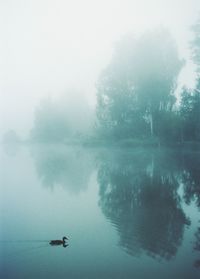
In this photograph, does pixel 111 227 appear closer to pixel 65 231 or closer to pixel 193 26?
pixel 65 231

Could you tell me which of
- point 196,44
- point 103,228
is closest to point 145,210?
point 103,228

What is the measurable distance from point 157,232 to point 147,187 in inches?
224

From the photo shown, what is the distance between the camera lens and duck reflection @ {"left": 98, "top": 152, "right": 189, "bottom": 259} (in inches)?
297

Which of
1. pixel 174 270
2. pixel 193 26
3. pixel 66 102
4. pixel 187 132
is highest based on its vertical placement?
pixel 193 26

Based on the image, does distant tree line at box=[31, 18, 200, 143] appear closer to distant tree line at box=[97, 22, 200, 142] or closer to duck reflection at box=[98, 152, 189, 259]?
distant tree line at box=[97, 22, 200, 142]

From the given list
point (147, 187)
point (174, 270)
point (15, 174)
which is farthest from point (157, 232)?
point (15, 174)

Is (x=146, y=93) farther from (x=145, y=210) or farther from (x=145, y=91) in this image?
(x=145, y=210)

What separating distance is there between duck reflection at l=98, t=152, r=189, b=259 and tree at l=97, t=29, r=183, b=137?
72.4 feet

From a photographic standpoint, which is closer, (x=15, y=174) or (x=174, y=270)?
A: (x=174, y=270)

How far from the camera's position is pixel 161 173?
17578 millimetres

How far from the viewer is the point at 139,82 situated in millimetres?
39219

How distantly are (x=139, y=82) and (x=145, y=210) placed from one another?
30924 millimetres

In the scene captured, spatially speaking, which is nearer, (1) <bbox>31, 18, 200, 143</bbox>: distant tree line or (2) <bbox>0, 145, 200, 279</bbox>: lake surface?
(2) <bbox>0, 145, 200, 279</bbox>: lake surface

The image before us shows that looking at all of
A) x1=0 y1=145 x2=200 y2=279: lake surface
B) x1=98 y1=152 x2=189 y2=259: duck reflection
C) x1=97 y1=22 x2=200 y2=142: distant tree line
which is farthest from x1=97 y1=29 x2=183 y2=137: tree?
x1=0 y1=145 x2=200 y2=279: lake surface
